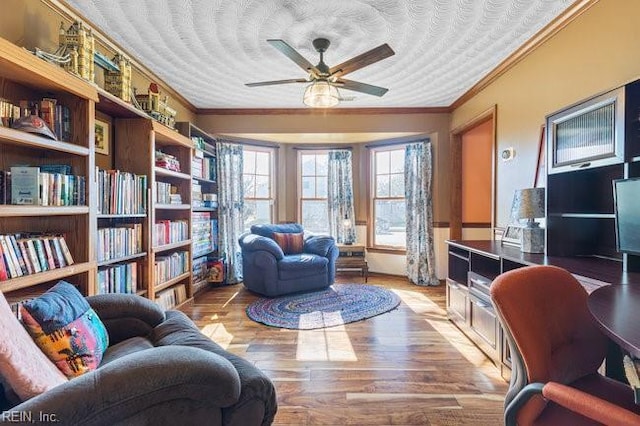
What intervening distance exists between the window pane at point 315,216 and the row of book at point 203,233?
1.56 metres

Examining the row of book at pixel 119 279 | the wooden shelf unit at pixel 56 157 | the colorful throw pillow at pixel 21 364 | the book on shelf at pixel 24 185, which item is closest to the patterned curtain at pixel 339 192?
the row of book at pixel 119 279

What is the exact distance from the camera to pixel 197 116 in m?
4.54

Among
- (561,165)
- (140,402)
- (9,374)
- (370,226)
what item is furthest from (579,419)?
(370,226)

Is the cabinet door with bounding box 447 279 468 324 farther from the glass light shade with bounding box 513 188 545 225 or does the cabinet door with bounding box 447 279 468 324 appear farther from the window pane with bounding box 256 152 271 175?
the window pane with bounding box 256 152 271 175

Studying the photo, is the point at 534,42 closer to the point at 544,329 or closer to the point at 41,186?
the point at 544,329

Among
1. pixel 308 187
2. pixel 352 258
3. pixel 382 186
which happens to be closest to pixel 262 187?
pixel 308 187

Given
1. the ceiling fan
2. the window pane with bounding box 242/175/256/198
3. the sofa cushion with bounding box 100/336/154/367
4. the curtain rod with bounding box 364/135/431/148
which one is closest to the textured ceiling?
the ceiling fan

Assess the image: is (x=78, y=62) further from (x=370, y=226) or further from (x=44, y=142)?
(x=370, y=226)

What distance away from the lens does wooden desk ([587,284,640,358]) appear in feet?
2.79

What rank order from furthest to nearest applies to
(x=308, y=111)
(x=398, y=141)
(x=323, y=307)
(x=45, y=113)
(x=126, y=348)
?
(x=398, y=141)
(x=308, y=111)
(x=323, y=307)
(x=45, y=113)
(x=126, y=348)

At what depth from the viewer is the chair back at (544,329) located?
1.04 metres

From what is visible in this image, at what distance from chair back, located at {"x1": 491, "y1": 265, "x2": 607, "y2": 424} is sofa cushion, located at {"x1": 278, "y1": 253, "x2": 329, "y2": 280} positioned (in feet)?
9.74

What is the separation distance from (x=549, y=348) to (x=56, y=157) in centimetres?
285

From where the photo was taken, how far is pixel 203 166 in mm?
4207
